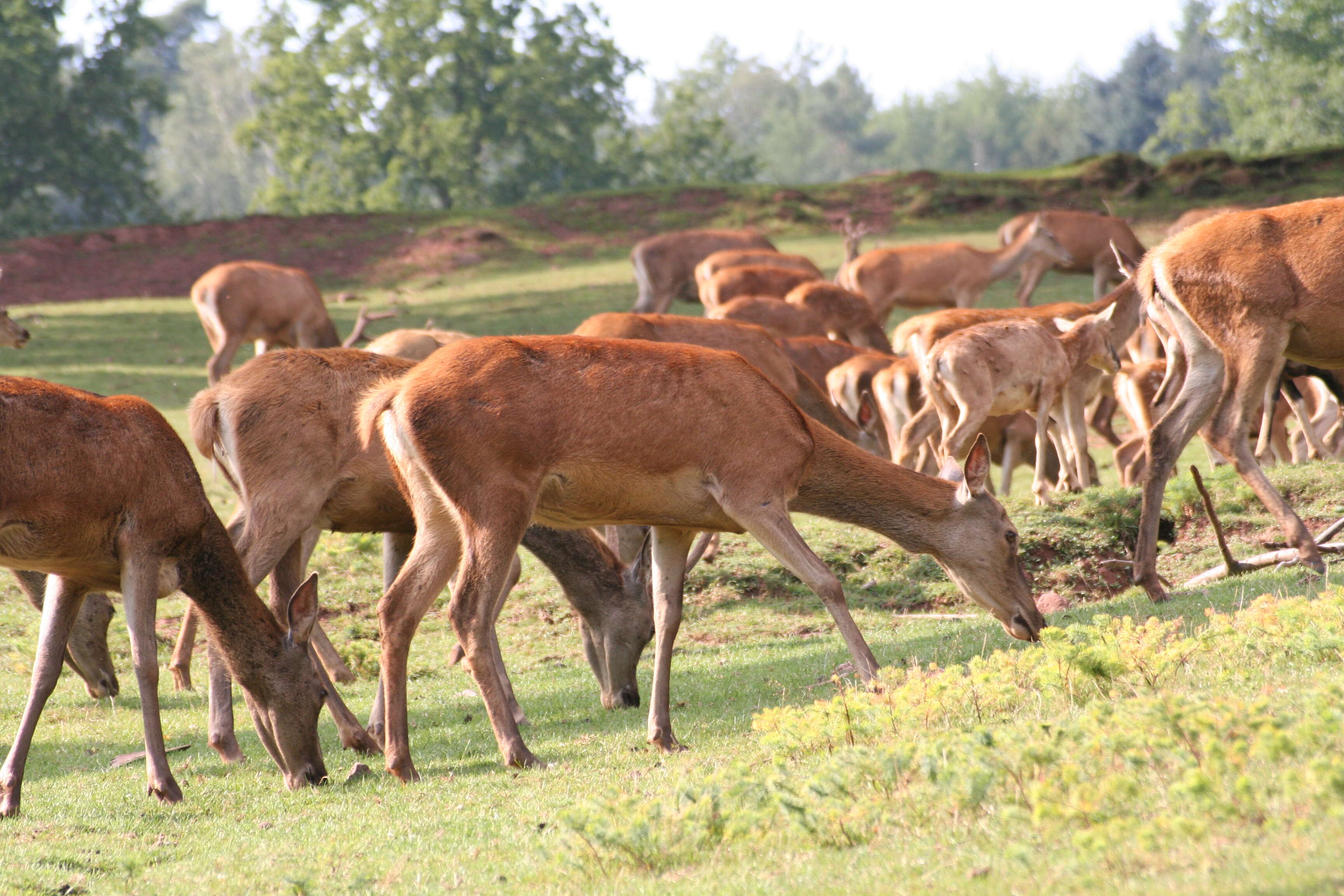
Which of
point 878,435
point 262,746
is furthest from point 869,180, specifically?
point 262,746

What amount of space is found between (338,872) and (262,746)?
10.8ft

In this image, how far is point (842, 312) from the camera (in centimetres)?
1889

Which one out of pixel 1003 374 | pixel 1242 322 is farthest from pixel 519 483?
pixel 1003 374

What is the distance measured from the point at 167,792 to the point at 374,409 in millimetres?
1972

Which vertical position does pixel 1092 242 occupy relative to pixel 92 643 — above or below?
below

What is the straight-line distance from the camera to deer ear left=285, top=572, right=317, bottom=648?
269 inches

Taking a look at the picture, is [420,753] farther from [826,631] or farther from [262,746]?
[826,631]

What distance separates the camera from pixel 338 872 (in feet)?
15.7

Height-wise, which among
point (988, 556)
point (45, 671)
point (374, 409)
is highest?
point (374, 409)

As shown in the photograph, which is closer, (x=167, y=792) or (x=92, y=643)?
(x=167, y=792)

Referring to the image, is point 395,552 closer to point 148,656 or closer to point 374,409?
point 374,409

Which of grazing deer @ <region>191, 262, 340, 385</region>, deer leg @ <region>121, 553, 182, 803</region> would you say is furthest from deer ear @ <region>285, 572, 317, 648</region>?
grazing deer @ <region>191, 262, 340, 385</region>

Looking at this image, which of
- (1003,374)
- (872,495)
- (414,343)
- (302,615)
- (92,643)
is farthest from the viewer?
(414,343)

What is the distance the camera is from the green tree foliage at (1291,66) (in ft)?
194
